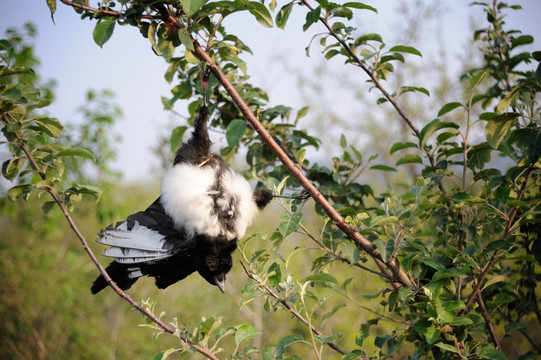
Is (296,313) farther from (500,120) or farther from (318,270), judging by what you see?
(500,120)

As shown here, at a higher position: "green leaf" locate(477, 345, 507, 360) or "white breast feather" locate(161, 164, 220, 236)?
"white breast feather" locate(161, 164, 220, 236)

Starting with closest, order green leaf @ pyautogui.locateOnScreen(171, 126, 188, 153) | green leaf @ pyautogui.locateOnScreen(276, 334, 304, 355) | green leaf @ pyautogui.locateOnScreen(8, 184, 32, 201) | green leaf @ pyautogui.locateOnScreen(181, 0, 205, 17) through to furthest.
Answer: green leaf @ pyautogui.locateOnScreen(181, 0, 205, 17), green leaf @ pyautogui.locateOnScreen(276, 334, 304, 355), green leaf @ pyautogui.locateOnScreen(8, 184, 32, 201), green leaf @ pyautogui.locateOnScreen(171, 126, 188, 153)

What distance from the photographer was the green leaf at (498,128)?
1.53m

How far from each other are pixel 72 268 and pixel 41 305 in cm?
86

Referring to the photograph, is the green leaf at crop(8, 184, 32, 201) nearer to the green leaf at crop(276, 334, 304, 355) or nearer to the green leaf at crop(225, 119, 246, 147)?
the green leaf at crop(225, 119, 246, 147)

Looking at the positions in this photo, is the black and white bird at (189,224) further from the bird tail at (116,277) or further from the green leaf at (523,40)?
the green leaf at (523,40)

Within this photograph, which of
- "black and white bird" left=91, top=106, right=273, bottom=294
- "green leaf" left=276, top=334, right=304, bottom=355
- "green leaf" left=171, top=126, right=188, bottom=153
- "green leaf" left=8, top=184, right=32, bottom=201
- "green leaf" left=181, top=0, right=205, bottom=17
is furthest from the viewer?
"green leaf" left=171, top=126, right=188, bottom=153

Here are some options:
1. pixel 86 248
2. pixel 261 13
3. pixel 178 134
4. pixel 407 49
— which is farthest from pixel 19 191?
pixel 407 49

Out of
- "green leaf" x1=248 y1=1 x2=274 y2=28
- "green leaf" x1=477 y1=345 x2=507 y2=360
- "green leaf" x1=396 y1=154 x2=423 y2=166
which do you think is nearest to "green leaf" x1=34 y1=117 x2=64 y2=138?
"green leaf" x1=248 y1=1 x2=274 y2=28

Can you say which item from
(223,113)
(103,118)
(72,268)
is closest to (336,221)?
(223,113)

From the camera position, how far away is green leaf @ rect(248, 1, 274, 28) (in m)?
1.63

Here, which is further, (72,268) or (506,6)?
(72,268)

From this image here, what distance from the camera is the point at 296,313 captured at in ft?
5.19

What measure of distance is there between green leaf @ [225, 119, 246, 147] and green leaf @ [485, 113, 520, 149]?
1.14m
